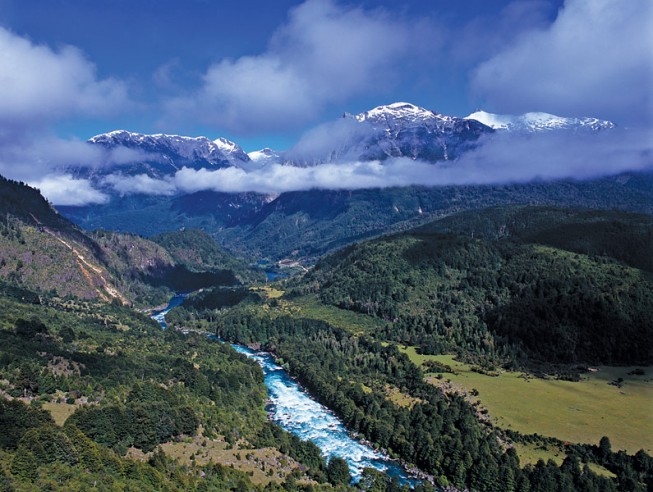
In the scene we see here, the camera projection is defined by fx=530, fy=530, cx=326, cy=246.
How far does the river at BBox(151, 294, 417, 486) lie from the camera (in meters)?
127

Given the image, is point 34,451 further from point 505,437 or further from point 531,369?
point 531,369

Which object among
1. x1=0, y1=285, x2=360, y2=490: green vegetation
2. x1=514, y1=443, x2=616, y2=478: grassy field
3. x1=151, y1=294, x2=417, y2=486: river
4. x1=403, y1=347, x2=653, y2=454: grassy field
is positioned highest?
x1=0, y1=285, x2=360, y2=490: green vegetation

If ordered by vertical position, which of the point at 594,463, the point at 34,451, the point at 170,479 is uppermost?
the point at 34,451

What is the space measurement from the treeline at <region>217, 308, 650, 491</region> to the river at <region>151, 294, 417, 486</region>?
343 cm

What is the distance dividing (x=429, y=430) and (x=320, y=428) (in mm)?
30722

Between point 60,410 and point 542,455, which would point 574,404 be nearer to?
point 542,455

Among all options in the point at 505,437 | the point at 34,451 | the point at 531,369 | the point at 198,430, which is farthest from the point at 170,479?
the point at 531,369

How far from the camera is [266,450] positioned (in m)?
123

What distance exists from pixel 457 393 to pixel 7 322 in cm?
14066

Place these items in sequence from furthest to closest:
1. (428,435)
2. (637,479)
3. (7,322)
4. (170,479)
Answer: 1. (7,322)
2. (428,435)
3. (637,479)
4. (170,479)

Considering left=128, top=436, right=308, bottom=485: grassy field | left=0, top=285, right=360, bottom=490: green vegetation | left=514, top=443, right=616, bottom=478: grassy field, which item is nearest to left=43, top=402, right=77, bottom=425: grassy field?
left=0, top=285, right=360, bottom=490: green vegetation

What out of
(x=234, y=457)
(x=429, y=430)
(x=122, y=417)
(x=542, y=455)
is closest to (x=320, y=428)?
(x=429, y=430)

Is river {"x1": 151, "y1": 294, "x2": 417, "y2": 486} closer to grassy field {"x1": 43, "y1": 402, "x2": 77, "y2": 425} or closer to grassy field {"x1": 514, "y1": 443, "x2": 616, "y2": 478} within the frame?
grassy field {"x1": 514, "y1": 443, "x2": 616, "y2": 478}

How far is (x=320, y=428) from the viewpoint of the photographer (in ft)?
486
